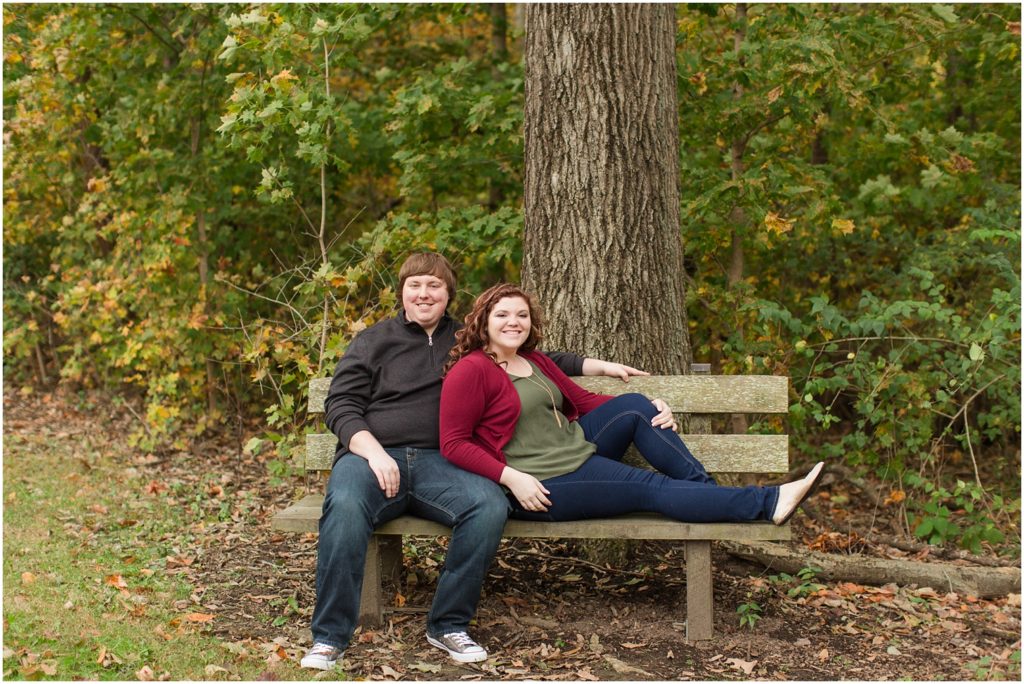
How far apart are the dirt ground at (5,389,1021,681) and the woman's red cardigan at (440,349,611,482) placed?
759 mm

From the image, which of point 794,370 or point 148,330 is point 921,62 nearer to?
point 794,370

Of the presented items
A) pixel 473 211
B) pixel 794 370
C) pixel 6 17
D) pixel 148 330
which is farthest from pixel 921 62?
pixel 6 17

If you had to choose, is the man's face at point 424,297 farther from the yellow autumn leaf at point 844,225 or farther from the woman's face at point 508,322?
the yellow autumn leaf at point 844,225

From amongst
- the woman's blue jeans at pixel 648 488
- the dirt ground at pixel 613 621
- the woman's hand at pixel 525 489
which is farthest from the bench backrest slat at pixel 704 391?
the dirt ground at pixel 613 621

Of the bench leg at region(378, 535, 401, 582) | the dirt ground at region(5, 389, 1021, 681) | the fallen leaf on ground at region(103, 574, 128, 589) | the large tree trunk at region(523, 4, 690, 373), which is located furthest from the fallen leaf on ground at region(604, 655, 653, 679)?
the fallen leaf on ground at region(103, 574, 128, 589)

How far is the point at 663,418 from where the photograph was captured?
4289 millimetres

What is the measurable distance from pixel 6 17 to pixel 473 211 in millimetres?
3578

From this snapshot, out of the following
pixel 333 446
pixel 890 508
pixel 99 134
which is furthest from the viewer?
pixel 99 134

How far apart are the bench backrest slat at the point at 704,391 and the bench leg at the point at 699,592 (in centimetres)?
72

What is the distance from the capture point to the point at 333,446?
4.58 m

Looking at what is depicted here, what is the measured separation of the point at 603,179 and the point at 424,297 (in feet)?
3.60

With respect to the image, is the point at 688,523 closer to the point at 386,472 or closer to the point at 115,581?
the point at 386,472

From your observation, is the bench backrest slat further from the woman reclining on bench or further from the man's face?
the man's face

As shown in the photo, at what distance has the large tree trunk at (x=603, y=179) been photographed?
15.6ft
